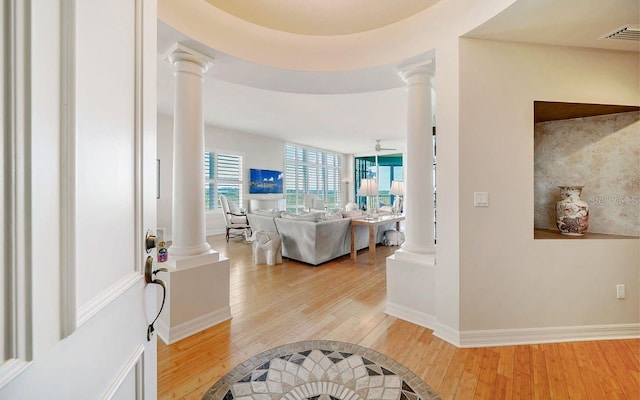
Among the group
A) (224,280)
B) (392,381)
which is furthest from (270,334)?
(392,381)

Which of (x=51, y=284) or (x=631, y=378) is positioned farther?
(x=631, y=378)

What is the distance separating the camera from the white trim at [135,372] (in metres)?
0.61

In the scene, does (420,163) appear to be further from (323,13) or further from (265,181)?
(265,181)

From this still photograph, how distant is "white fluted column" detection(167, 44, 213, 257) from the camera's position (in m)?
2.23

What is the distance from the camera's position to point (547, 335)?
206 centimetres

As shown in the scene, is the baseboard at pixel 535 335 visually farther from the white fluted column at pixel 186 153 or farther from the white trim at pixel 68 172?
the white trim at pixel 68 172

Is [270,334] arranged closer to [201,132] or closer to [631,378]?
[201,132]

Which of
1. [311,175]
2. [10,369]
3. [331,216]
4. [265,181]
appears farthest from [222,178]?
[10,369]

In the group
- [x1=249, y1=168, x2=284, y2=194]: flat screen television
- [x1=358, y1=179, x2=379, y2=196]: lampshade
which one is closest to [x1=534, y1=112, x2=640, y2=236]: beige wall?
[x1=358, y1=179, x2=379, y2=196]: lampshade

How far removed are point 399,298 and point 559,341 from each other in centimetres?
122

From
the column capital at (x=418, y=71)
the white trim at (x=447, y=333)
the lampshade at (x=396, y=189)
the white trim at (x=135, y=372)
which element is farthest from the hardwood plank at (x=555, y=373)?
the lampshade at (x=396, y=189)

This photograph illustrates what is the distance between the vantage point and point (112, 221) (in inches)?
25.1

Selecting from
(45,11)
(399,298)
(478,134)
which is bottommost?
(399,298)

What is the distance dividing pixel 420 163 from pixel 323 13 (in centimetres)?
158
